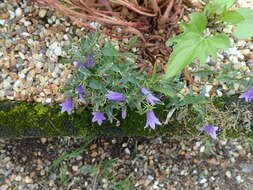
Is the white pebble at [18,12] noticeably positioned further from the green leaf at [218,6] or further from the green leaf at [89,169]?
the green leaf at [218,6]

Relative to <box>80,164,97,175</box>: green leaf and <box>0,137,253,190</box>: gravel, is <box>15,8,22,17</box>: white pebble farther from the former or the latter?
<box>80,164,97,175</box>: green leaf

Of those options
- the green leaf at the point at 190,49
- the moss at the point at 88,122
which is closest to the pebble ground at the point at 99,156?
the moss at the point at 88,122

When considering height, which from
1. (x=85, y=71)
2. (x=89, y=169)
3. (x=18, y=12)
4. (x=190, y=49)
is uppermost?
(x=190, y=49)

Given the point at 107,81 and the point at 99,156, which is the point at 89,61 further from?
the point at 99,156

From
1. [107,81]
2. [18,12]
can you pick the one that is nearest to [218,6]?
[107,81]

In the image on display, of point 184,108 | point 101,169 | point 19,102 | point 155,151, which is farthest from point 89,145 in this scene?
point 184,108

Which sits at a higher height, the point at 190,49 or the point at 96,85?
the point at 190,49

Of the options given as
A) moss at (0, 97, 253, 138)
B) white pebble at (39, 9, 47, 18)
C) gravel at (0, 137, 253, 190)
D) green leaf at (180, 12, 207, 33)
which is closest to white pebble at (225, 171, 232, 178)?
gravel at (0, 137, 253, 190)
